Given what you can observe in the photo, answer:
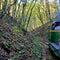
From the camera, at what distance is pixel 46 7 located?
28.5m

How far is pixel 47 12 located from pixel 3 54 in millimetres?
22587

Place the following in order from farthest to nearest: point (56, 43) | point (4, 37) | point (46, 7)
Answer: point (46, 7) < point (56, 43) < point (4, 37)

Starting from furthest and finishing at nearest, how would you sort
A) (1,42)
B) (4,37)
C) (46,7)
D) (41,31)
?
(46,7), (41,31), (4,37), (1,42)

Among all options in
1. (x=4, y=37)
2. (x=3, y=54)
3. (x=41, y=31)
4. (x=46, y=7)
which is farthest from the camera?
(x=46, y=7)

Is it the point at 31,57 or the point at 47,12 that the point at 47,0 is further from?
the point at 31,57

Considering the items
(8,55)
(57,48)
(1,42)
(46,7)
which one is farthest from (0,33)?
(46,7)

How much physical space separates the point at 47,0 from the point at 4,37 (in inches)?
849

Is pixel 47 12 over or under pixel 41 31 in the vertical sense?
over

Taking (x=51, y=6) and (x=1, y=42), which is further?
(x=51, y=6)

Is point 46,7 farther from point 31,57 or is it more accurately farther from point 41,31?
point 31,57

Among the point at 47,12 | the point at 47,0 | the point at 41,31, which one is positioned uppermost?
the point at 47,0

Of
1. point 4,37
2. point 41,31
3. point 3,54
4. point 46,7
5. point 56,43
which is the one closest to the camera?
point 3,54

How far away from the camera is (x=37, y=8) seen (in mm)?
28734

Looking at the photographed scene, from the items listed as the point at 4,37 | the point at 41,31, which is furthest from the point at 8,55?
the point at 41,31
